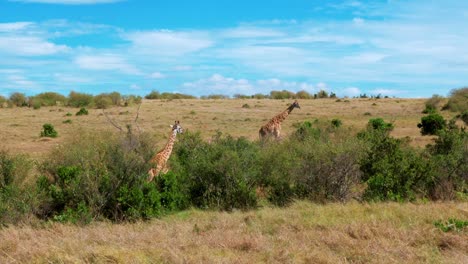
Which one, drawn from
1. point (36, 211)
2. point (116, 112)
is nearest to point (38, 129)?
point (116, 112)

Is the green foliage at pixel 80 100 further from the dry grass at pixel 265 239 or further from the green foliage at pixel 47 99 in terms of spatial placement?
the dry grass at pixel 265 239

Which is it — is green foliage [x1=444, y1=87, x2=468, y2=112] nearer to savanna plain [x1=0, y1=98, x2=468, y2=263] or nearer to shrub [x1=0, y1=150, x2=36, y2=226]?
savanna plain [x1=0, y1=98, x2=468, y2=263]

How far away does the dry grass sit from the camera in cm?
707

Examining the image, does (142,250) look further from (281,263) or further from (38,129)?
(38,129)

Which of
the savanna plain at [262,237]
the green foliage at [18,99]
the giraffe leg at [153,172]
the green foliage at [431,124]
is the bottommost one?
the savanna plain at [262,237]

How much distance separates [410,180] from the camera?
39.7 ft

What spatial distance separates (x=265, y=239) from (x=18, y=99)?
52.0m

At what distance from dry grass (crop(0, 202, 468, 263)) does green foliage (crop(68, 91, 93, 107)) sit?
135 feet

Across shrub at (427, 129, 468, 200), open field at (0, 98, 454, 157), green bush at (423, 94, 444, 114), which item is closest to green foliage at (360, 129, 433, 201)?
shrub at (427, 129, 468, 200)

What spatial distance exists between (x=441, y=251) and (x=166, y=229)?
156 inches

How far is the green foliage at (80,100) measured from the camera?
1983 inches

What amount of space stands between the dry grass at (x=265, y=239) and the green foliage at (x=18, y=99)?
1897 inches

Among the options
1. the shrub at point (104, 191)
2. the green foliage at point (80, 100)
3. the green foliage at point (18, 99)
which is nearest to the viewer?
the shrub at point (104, 191)

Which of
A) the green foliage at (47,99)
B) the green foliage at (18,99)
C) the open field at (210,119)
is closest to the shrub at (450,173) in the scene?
the open field at (210,119)
